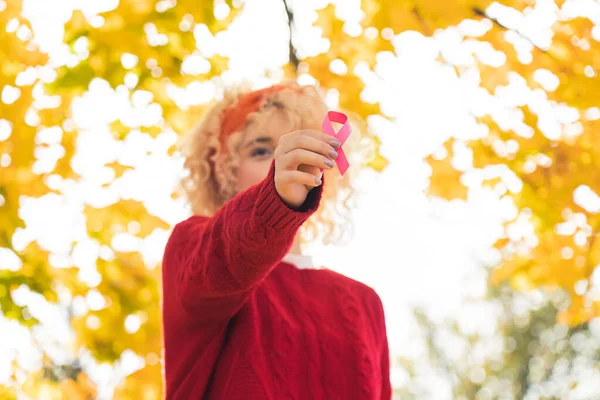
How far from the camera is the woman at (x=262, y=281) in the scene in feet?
3.16

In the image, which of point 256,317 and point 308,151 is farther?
point 256,317

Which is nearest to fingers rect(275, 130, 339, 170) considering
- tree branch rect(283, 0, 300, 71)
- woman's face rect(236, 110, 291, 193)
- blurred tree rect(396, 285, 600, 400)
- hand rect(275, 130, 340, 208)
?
hand rect(275, 130, 340, 208)

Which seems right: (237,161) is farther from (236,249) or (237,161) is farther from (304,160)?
(304,160)

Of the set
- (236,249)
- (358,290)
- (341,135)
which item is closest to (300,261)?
(358,290)

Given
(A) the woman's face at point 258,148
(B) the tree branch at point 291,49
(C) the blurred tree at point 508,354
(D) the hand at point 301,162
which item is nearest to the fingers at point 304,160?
(D) the hand at point 301,162

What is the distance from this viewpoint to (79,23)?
220cm

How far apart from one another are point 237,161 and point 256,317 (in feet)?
1.37

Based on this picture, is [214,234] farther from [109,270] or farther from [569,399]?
[569,399]

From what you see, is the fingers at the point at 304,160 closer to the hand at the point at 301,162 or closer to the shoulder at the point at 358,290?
the hand at the point at 301,162

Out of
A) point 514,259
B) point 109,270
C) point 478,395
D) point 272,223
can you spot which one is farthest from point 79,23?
point 478,395

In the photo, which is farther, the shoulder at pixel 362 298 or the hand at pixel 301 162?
the shoulder at pixel 362 298

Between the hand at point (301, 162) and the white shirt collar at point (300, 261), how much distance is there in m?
0.61

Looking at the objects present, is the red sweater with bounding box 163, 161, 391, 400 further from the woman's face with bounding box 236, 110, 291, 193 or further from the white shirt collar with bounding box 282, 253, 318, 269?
the woman's face with bounding box 236, 110, 291, 193

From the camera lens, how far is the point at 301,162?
89 cm
